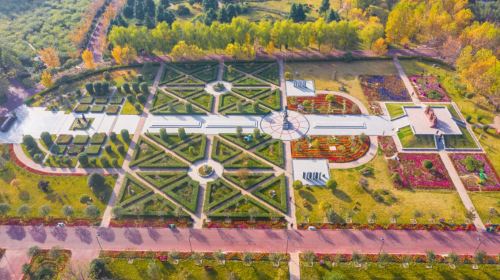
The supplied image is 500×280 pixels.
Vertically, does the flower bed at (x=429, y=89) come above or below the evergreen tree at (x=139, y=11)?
below

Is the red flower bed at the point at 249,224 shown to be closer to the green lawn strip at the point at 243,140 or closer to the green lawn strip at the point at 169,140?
the green lawn strip at the point at 243,140

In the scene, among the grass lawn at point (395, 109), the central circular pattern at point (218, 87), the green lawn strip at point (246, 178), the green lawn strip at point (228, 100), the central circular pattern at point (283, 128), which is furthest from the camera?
the central circular pattern at point (218, 87)

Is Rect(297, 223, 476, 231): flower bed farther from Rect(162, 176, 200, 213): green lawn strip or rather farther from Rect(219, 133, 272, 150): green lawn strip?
Rect(219, 133, 272, 150): green lawn strip

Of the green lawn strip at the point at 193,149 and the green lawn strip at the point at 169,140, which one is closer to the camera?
the green lawn strip at the point at 193,149

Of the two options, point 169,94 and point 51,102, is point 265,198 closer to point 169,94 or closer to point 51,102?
point 169,94

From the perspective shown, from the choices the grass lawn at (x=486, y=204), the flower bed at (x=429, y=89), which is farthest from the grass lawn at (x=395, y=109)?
the grass lawn at (x=486, y=204)

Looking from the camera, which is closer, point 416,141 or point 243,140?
point 416,141

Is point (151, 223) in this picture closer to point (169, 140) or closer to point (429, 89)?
point (169, 140)

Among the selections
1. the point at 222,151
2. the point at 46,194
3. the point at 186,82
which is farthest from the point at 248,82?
Result: the point at 46,194
